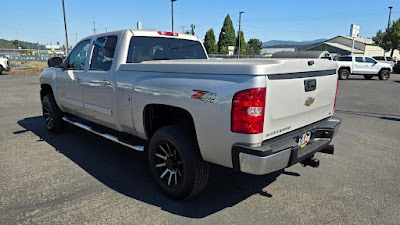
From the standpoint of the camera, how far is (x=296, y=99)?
9.37 feet

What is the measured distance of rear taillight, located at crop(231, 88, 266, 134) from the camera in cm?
246

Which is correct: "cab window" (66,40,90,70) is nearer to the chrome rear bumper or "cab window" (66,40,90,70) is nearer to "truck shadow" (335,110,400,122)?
the chrome rear bumper

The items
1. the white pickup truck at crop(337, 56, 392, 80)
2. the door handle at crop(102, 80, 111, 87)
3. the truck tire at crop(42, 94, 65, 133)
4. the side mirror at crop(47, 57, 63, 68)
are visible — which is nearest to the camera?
the door handle at crop(102, 80, 111, 87)

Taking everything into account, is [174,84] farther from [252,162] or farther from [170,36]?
[170,36]

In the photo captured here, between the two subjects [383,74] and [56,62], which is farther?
[383,74]

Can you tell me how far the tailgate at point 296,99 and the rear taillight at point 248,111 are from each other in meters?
0.08

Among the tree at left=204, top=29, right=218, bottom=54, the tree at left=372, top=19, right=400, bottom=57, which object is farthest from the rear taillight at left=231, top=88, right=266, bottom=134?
the tree at left=204, top=29, right=218, bottom=54

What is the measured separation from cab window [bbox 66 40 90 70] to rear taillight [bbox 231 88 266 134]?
3.18 meters

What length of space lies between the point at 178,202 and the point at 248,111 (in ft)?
4.65

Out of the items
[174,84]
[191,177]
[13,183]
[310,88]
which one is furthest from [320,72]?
[13,183]

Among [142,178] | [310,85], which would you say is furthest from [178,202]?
[310,85]

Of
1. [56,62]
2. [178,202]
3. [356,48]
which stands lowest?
[178,202]

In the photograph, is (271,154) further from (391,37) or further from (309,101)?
(391,37)

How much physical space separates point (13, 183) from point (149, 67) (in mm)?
2289
